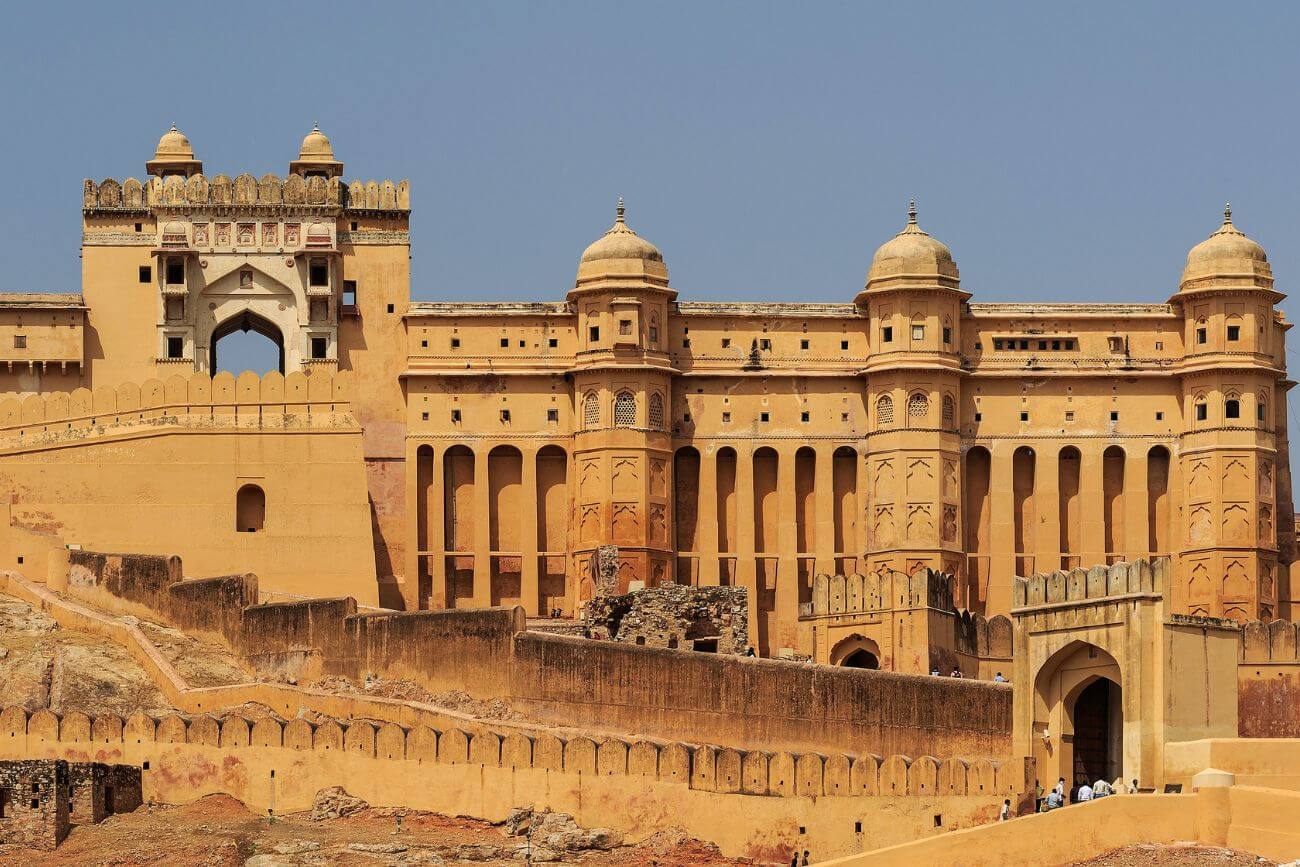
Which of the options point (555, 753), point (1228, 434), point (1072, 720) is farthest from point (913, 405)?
point (555, 753)

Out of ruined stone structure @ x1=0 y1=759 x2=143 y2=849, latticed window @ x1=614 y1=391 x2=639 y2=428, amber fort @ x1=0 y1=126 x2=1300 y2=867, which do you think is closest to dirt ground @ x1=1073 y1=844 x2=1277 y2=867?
amber fort @ x1=0 y1=126 x2=1300 y2=867

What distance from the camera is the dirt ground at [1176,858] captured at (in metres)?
43.3

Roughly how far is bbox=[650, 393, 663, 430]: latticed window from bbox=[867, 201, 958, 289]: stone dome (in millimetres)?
5311

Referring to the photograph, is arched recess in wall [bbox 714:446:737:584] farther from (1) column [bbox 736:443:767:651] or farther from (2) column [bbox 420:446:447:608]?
(2) column [bbox 420:446:447:608]

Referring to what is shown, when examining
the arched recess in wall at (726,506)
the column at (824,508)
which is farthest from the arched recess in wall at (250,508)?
the column at (824,508)

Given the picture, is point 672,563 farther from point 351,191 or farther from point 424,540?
point 351,191

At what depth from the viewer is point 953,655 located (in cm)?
5903

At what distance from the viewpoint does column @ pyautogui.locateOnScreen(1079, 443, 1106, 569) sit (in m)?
68.9

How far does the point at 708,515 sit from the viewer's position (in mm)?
69000

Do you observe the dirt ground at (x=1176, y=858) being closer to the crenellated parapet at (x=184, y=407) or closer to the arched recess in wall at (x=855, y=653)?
the arched recess in wall at (x=855, y=653)

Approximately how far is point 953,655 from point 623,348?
41.5 ft

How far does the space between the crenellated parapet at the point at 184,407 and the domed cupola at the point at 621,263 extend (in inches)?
244

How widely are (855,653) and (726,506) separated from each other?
10.4 metres

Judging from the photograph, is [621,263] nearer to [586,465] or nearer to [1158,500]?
[586,465]
